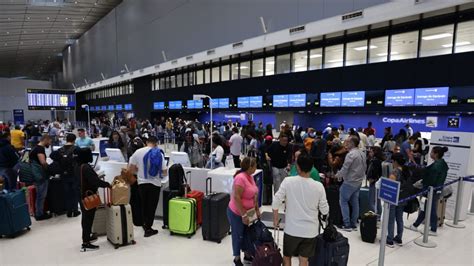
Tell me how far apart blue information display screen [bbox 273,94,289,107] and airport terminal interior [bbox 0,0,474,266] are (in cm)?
7

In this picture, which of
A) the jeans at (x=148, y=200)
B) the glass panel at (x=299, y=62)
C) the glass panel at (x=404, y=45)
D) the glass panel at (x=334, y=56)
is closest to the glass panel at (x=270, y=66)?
the glass panel at (x=299, y=62)

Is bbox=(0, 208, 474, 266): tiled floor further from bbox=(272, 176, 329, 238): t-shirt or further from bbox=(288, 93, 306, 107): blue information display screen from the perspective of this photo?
bbox=(288, 93, 306, 107): blue information display screen

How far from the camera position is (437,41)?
28.1ft

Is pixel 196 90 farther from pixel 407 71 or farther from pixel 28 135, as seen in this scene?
pixel 407 71

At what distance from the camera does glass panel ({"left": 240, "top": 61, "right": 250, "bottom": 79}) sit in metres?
15.2

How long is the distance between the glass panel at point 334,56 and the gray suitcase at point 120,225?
A: 9.78 m

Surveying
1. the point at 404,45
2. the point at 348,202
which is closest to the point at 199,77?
the point at 404,45

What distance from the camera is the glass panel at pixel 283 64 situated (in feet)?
42.7

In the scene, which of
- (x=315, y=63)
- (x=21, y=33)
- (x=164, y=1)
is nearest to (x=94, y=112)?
(x=21, y=33)

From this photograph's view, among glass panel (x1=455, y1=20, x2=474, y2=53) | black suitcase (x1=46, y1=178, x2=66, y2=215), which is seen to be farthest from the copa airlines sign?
black suitcase (x1=46, y1=178, x2=66, y2=215)

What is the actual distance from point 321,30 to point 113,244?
319 inches

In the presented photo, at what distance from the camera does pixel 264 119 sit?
15.2 m

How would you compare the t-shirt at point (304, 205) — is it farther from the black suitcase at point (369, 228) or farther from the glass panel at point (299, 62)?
the glass panel at point (299, 62)

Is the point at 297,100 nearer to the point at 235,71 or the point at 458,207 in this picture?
the point at 235,71
